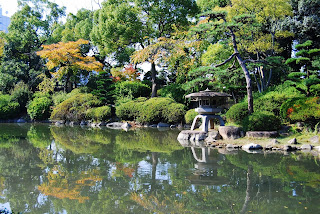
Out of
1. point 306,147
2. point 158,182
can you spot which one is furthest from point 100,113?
point 158,182

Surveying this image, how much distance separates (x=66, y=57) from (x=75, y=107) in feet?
12.2

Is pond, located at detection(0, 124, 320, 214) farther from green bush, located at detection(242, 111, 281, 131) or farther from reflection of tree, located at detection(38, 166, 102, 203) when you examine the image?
green bush, located at detection(242, 111, 281, 131)

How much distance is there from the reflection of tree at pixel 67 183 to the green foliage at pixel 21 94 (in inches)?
635

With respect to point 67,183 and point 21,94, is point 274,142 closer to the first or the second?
point 67,183

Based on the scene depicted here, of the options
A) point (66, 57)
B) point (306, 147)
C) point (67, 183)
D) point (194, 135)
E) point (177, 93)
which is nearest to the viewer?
point (67, 183)

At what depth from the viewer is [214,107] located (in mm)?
10445

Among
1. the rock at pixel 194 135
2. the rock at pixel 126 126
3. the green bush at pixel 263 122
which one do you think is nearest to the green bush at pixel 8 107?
the rock at pixel 126 126

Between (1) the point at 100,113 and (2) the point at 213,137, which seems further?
(1) the point at 100,113

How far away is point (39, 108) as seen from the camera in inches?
740

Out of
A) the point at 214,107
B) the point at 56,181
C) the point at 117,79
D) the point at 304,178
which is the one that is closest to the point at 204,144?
the point at 214,107

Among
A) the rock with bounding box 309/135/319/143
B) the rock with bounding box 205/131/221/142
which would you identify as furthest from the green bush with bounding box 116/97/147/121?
the rock with bounding box 309/135/319/143

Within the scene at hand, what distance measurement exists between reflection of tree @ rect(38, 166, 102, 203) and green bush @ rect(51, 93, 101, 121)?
12.2 m

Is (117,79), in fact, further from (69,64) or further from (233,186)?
(233,186)

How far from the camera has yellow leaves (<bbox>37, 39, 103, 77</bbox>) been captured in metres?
18.5
